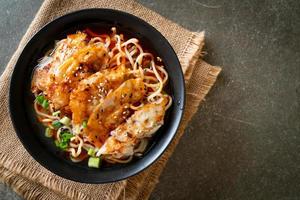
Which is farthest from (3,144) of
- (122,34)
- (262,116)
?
(262,116)

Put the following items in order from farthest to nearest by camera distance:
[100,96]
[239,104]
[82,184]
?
[239,104] < [82,184] < [100,96]

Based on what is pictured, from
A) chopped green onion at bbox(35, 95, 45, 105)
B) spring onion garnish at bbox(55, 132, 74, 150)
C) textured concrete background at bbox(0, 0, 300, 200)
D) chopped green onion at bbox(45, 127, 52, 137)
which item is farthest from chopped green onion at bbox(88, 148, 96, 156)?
textured concrete background at bbox(0, 0, 300, 200)

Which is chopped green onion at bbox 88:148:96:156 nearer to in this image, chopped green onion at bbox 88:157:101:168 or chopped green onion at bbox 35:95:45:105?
chopped green onion at bbox 88:157:101:168

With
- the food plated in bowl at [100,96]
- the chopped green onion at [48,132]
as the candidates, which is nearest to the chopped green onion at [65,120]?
the food plated in bowl at [100,96]

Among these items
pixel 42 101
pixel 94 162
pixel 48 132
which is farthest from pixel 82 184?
pixel 42 101

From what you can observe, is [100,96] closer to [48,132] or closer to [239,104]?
[48,132]

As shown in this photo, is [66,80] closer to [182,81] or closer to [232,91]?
[182,81]
